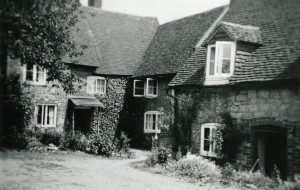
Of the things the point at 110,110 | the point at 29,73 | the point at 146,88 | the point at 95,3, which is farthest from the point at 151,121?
the point at 95,3

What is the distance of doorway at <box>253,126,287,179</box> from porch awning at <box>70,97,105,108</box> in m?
12.8

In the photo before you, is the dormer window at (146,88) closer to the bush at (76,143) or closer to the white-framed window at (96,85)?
the white-framed window at (96,85)

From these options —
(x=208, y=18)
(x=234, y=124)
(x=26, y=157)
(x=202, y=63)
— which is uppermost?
(x=208, y=18)

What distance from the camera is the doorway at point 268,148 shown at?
15.0 m

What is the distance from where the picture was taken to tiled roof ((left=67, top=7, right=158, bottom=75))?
88.5 feet

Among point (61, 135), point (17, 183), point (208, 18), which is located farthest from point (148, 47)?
point (17, 183)

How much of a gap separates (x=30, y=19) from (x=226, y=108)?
29.2 ft

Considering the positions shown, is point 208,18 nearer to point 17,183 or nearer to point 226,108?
point 226,108

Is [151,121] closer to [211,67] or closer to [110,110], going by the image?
[110,110]

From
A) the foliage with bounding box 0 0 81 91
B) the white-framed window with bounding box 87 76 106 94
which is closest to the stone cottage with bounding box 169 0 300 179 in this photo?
the foliage with bounding box 0 0 81 91

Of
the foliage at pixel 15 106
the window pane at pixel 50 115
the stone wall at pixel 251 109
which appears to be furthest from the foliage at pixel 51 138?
the stone wall at pixel 251 109

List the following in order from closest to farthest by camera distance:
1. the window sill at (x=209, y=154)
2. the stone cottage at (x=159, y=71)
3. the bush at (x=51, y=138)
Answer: the window sill at (x=209, y=154) → the bush at (x=51, y=138) → the stone cottage at (x=159, y=71)

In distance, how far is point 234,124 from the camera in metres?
16.1

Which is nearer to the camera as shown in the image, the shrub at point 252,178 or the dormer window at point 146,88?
the shrub at point 252,178
